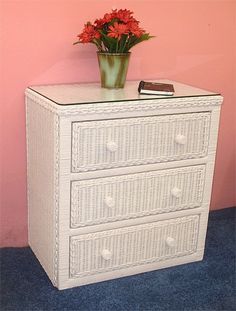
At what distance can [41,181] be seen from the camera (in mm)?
1951

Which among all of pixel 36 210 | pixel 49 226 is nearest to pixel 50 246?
pixel 49 226

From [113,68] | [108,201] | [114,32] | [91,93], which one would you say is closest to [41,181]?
[108,201]

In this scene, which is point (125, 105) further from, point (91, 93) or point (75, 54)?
point (75, 54)

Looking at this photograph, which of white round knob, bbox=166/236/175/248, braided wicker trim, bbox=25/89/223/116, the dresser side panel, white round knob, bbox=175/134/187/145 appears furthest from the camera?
white round knob, bbox=166/236/175/248

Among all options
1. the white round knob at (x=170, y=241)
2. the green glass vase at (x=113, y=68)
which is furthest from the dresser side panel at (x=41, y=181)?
the white round knob at (x=170, y=241)

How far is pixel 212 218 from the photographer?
259cm

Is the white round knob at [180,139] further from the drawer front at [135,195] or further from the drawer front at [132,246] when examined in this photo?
the drawer front at [132,246]

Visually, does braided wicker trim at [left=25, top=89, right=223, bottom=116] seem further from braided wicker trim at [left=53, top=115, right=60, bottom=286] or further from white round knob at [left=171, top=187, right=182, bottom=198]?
white round knob at [left=171, top=187, right=182, bottom=198]

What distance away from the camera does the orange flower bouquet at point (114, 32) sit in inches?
74.0

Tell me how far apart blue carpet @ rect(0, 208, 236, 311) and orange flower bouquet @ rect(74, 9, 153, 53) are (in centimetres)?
94

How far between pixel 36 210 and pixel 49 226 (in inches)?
6.9

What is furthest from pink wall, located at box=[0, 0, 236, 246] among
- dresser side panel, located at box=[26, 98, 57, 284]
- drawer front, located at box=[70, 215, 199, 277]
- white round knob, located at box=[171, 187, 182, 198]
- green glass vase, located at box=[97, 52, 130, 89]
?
white round knob, located at box=[171, 187, 182, 198]

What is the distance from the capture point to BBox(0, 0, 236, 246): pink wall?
1.99m

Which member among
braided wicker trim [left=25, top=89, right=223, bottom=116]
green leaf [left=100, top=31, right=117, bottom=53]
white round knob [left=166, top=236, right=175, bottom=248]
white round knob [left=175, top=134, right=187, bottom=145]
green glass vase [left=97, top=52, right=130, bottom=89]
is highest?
green leaf [left=100, top=31, right=117, bottom=53]
